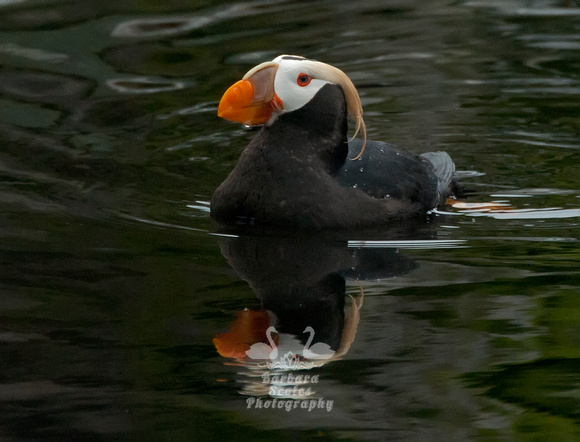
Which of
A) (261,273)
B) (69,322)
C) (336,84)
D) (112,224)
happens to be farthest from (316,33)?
(69,322)

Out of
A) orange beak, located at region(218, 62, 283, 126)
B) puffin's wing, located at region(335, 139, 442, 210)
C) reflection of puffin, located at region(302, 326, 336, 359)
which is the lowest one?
puffin's wing, located at region(335, 139, 442, 210)

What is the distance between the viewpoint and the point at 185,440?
2910mm

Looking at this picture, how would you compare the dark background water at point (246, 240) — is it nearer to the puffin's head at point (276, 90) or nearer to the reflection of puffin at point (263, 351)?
the reflection of puffin at point (263, 351)

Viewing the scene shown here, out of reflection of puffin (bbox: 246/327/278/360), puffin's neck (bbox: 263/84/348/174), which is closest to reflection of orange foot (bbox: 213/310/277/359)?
reflection of puffin (bbox: 246/327/278/360)

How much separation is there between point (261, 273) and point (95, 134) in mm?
2845

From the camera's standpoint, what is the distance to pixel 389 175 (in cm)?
550

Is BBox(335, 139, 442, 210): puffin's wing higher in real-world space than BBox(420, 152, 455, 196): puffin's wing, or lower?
higher

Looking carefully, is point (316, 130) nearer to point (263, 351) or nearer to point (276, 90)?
point (276, 90)

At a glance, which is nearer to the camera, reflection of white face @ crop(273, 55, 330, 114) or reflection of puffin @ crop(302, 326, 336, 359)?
reflection of puffin @ crop(302, 326, 336, 359)

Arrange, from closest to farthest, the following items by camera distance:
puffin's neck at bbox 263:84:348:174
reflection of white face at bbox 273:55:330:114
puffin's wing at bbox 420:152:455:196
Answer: reflection of white face at bbox 273:55:330:114 < puffin's neck at bbox 263:84:348:174 < puffin's wing at bbox 420:152:455:196

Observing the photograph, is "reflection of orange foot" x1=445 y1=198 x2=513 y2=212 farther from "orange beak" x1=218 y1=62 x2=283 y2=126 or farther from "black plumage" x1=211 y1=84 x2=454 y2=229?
Result: "orange beak" x1=218 y1=62 x2=283 y2=126

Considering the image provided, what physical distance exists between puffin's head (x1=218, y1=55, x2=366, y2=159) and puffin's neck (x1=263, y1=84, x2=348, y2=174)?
4 centimetres

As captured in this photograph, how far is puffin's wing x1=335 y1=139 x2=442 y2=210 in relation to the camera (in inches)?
210

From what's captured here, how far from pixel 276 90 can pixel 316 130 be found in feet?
1.08
